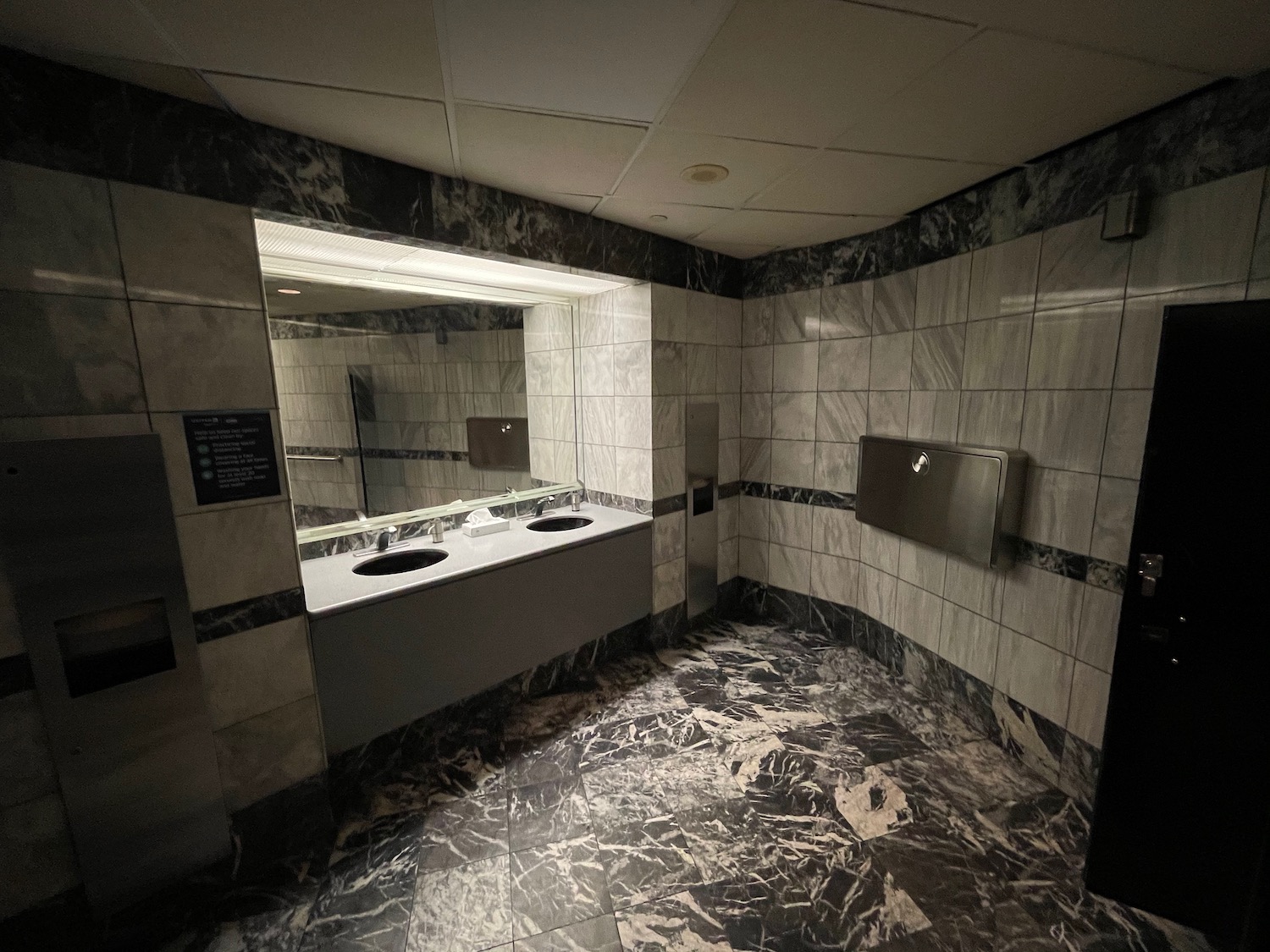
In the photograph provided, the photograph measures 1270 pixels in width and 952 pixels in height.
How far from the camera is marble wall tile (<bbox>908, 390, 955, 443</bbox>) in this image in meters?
2.30

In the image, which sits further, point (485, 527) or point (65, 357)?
point (485, 527)

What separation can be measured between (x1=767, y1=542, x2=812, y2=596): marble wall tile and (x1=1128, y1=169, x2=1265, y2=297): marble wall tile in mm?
2017

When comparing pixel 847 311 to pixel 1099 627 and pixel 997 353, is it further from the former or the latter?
pixel 1099 627

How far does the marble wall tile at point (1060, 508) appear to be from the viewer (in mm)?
1780

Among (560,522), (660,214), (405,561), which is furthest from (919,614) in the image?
(405,561)

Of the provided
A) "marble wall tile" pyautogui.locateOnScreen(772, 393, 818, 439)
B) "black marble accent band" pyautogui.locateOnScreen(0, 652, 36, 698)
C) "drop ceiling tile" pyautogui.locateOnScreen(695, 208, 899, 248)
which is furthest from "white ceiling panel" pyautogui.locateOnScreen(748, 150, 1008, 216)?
"black marble accent band" pyautogui.locateOnScreen(0, 652, 36, 698)

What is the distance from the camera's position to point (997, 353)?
2.07 metres

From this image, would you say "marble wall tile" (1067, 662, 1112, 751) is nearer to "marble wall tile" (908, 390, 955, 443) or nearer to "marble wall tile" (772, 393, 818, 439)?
"marble wall tile" (908, 390, 955, 443)

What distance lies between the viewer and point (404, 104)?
1.36m

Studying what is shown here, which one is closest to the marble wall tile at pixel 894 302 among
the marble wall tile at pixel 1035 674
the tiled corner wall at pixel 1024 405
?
the tiled corner wall at pixel 1024 405

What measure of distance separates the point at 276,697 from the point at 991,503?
2.77m

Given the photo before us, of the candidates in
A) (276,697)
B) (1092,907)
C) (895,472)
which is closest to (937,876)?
(1092,907)

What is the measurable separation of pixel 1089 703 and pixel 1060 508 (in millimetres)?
725

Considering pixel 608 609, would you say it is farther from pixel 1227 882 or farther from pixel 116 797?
pixel 1227 882
